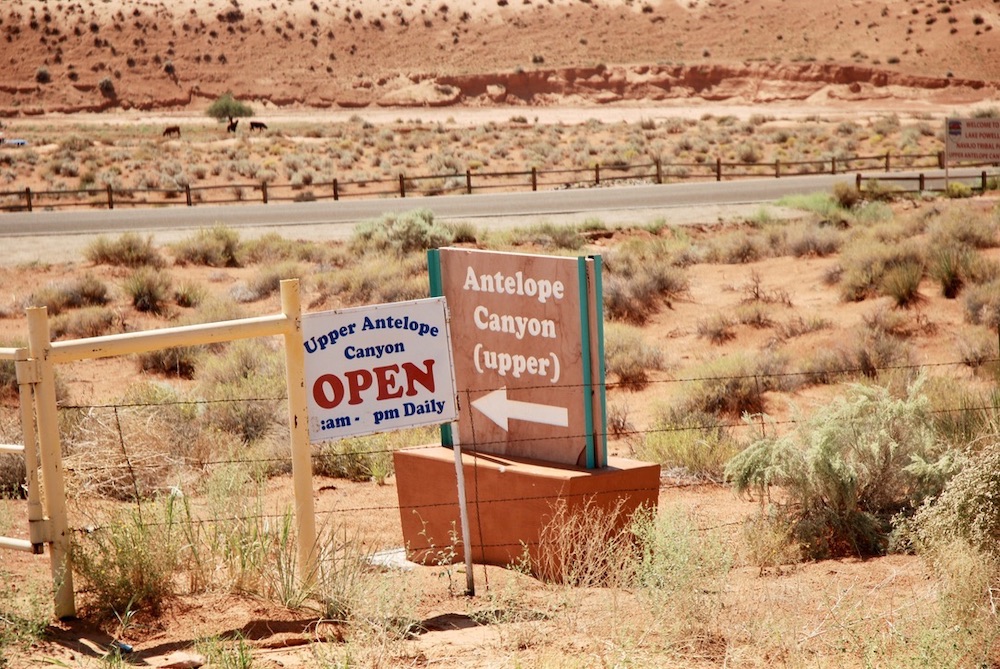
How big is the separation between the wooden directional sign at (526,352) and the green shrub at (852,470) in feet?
5.29

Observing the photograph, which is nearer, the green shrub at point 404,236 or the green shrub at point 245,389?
the green shrub at point 245,389

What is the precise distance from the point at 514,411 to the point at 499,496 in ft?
1.94

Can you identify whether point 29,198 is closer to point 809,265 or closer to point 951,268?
point 809,265

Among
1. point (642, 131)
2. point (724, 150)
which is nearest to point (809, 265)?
point (724, 150)

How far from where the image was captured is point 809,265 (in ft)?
71.8

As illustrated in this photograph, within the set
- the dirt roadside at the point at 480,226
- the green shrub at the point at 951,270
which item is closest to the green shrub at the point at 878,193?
the dirt roadside at the point at 480,226

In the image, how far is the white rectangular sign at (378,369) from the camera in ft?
20.1

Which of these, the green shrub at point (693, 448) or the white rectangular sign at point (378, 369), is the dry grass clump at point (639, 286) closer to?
the green shrub at point (693, 448)

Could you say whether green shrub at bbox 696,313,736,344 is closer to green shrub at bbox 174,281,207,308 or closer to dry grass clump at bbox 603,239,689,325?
dry grass clump at bbox 603,239,689,325

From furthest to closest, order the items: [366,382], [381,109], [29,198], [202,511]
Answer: [381,109]
[29,198]
[202,511]
[366,382]

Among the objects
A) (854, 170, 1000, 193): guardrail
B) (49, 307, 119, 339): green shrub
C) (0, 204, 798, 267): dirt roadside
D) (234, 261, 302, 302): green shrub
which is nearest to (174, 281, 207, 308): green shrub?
(234, 261, 302, 302): green shrub

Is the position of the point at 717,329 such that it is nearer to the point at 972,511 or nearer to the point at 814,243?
the point at 814,243

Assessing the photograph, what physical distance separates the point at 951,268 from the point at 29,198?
2877cm

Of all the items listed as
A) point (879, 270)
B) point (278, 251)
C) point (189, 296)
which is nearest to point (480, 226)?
point (278, 251)
